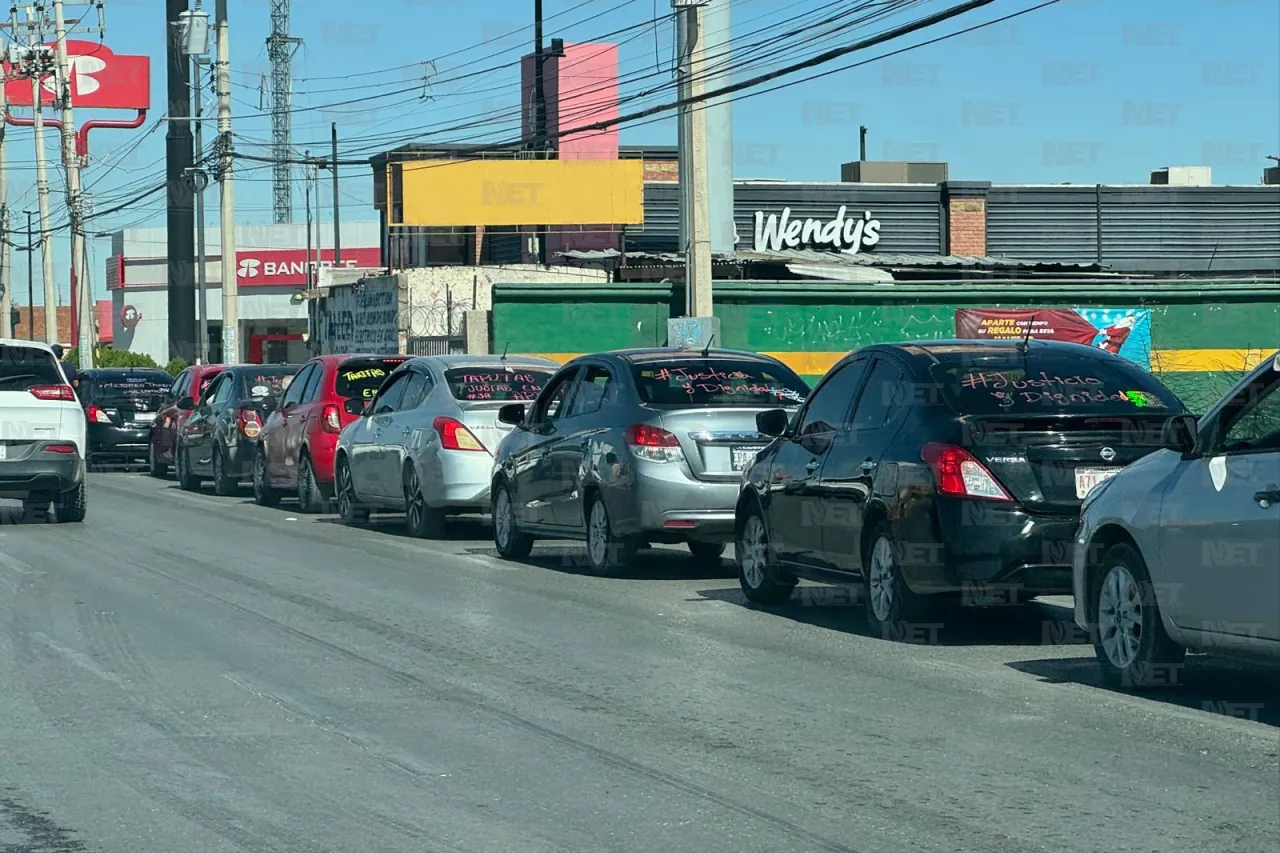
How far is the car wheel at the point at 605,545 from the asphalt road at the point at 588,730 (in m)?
0.58

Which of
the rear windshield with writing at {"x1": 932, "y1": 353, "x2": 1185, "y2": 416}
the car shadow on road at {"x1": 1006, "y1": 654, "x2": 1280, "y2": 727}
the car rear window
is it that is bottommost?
the car shadow on road at {"x1": 1006, "y1": 654, "x2": 1280, "y2": 727}

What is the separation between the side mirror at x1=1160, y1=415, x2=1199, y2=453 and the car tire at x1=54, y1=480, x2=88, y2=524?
1310 cm

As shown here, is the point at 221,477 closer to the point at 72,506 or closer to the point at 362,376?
the point at 362,376

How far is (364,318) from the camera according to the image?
37.3 meters

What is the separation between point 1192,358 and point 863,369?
22874mm

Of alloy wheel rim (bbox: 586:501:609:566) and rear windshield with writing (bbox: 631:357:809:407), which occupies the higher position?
rear windshield with writing (bbox: 631:357:809:407)

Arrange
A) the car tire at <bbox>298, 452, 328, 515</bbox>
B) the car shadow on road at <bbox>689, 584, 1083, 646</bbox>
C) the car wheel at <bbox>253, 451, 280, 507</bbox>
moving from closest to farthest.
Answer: the car shadow on road at <bbox>689, 584, 1083, 646</bbox> → the car tire at <bbox>298, 452, 328, 515</bbox> → the car wheel at <bbox>253, 451, 280, 507</bbox>

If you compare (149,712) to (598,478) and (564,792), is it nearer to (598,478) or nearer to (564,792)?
(564,792)

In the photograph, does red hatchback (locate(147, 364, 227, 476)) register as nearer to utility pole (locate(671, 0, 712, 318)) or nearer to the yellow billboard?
utility pole (locate(671, 0, 712, 318))

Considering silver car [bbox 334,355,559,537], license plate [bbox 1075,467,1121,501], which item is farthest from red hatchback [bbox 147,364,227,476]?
license plate [bbox 1075,467,1121,501]

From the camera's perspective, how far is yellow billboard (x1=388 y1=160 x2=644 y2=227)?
1558 inches

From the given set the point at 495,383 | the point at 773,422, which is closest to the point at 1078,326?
the point at 495,383

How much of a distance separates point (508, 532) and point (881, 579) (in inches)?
217

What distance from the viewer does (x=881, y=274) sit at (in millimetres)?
33875
